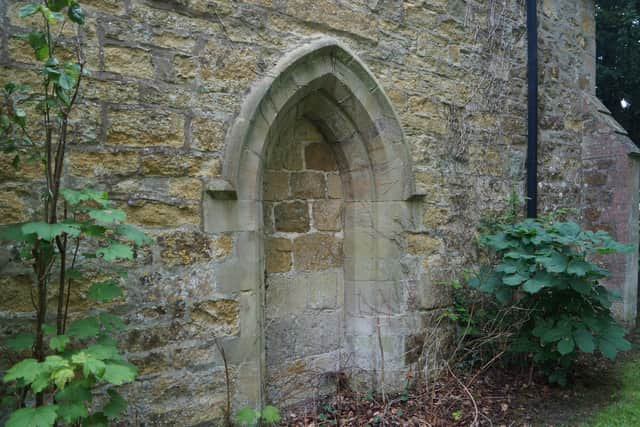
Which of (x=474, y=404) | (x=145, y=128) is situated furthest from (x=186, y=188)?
(x=474, y=404)

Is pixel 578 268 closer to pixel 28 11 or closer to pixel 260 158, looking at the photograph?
pixel 260 158

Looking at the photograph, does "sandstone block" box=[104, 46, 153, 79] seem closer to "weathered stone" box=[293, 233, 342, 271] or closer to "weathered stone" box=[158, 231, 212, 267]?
"weathered stone" box=[158, 231, 212, 267]

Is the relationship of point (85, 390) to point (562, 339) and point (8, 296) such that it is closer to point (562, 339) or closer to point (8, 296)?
point (8, 296)

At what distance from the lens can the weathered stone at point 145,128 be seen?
258 cm

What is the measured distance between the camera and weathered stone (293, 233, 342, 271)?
3.68m

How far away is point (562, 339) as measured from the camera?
3.59 meters

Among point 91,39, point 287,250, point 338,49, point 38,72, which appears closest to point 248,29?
point 338,49

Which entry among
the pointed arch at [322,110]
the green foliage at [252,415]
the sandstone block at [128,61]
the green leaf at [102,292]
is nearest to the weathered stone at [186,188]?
the pointed arch at [322,110]

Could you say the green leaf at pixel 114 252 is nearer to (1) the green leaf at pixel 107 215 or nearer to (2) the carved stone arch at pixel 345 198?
(1) the green leaf at pixel 107 215

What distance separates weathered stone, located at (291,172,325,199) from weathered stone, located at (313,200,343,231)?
0.08 m

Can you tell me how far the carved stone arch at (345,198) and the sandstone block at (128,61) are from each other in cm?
62

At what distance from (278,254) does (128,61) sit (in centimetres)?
173

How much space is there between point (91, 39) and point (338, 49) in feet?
5.45

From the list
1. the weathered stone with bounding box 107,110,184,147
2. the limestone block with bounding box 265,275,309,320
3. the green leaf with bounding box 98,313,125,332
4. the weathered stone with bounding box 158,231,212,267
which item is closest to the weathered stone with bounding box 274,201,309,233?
the limestone block with bounding box 265,275,309,320
